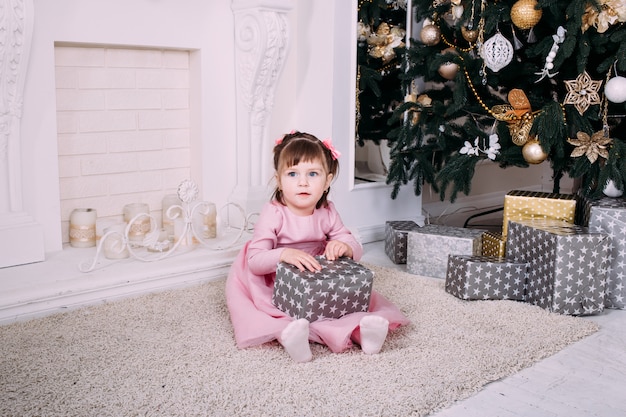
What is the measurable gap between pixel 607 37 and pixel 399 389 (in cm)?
154

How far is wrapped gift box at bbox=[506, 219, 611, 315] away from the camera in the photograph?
7.16 ft

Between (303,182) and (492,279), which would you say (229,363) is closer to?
(303,182)

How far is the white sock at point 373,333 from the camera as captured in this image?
71.0 inches

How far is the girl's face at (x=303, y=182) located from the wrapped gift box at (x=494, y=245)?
0.81 meters

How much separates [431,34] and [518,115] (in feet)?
1.79

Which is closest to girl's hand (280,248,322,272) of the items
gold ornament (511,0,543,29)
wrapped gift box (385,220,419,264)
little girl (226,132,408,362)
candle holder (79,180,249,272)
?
little girl (226,132,408,362)

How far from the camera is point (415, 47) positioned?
10.0ft

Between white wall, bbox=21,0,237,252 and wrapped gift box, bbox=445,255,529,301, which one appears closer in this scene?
wrapped gift box, bbox=445,255,529,301

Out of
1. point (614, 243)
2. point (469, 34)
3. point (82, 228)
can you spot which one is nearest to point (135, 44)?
point (82, 228)

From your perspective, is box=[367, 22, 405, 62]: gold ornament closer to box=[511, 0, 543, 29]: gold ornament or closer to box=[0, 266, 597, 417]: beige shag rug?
box=[511, 0, 543, 29]: gold ornament

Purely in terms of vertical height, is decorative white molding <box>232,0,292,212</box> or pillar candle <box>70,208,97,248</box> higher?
decorative white molding <box>232,0,292,212</box>

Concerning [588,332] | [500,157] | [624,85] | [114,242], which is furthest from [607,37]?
[114,242]

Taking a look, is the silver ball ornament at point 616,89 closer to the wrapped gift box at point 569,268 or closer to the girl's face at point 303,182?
the wrapped gift box at point 569,268

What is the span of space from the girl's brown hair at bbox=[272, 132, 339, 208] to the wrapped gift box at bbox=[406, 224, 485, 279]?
67 centimetres
